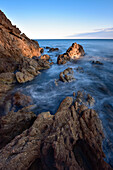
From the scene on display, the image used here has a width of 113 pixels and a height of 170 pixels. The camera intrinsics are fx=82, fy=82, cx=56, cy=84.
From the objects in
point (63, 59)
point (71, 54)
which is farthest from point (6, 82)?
point (71, 54)

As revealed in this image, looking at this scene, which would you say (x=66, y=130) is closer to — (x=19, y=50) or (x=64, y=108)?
(x=64, y=108)

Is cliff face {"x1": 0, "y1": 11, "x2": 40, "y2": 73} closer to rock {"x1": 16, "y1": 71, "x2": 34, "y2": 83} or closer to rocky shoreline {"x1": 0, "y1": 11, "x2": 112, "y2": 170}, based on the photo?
rock {"x1": 16, "y1": 71, "x2": 34, "y2": 83}

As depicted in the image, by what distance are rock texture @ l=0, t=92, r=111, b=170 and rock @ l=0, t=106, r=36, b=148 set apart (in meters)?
0.86

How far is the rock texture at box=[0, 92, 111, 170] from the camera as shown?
119 inches

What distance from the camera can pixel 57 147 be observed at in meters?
3.26

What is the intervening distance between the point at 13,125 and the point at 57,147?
2.94m

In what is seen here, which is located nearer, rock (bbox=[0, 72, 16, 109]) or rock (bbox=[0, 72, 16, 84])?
rock (bbox=[0, 72, 16, 109])

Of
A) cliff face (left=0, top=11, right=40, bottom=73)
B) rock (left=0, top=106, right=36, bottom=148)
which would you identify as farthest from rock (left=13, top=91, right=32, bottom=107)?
cliff face (left=0, top=11, right=40, bottom=73)

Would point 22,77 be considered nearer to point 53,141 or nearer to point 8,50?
point 8,50

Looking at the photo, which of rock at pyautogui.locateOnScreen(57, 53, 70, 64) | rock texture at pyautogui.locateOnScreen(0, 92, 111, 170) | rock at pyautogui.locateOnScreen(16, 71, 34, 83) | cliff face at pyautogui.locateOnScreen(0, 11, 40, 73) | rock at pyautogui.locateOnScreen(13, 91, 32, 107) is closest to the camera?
rock texture at pyautogui.locateOnScreen(0, 92, 111, 170)

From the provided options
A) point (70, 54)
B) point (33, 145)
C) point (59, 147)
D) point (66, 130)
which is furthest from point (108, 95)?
point (70, 54)

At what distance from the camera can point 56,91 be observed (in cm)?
1014

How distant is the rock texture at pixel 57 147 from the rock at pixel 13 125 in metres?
0.86

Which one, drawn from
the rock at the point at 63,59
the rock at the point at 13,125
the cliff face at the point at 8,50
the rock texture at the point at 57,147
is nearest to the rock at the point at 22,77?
the cliff face at the point at 8,50
